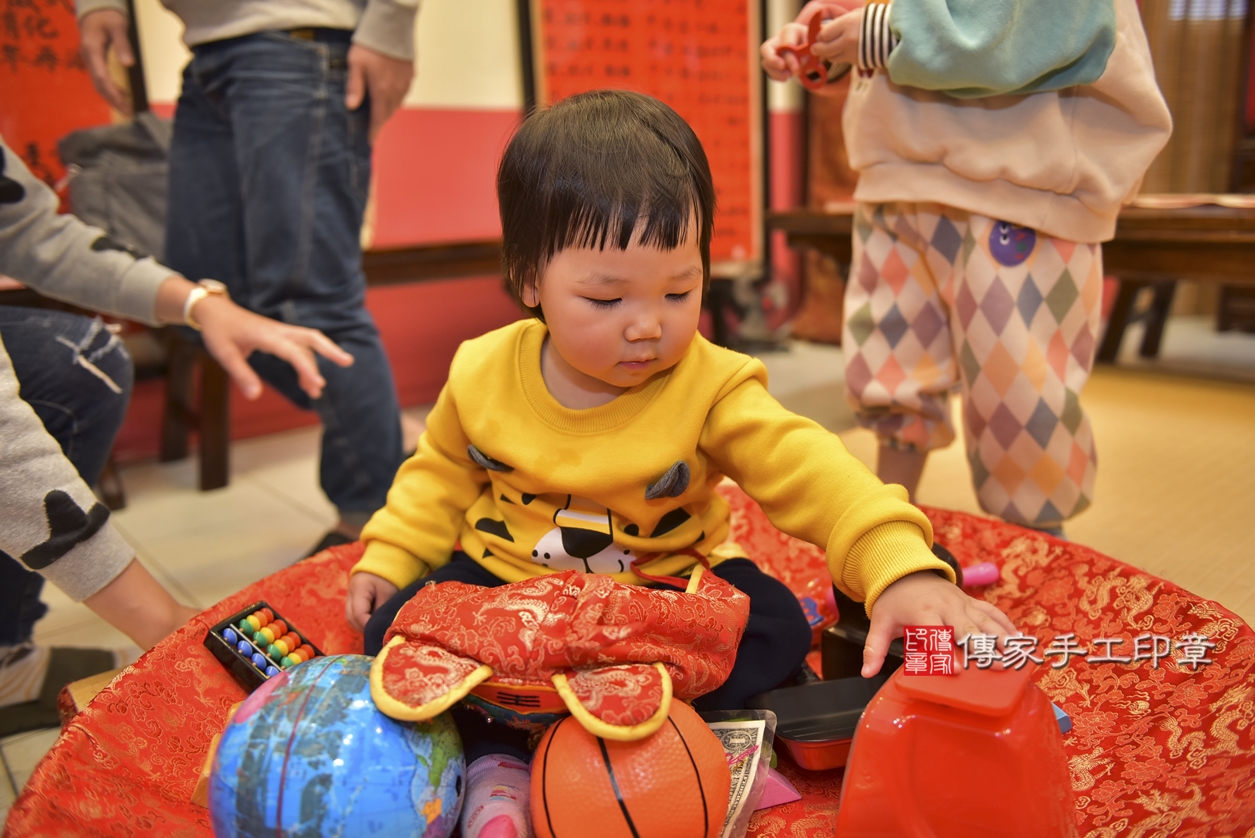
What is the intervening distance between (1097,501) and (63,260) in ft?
5.08

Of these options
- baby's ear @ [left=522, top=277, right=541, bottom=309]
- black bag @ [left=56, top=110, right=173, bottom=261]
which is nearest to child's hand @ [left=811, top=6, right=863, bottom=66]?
baby's ear @ [left=522, top=277, right=541, bottom=309]

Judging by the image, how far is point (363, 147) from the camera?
129 centimetres

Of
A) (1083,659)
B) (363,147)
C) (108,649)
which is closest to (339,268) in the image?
(363,147)

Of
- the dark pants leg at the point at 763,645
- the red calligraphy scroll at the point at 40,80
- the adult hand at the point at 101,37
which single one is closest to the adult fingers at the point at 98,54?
the adult hand at the point at 101,37

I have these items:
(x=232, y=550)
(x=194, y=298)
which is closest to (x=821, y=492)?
(x=194, y=298)

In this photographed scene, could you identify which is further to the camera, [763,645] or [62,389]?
[62,389]

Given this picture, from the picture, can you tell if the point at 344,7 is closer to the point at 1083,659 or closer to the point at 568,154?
the point at 568,154

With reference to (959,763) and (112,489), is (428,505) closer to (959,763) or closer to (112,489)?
(959,763)

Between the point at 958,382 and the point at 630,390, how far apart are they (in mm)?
568

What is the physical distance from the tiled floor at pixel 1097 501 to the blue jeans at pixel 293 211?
13.1 inches

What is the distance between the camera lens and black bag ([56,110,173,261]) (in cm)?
168

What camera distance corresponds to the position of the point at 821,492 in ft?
2.28

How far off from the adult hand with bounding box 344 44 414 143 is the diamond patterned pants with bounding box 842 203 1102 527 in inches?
27.0

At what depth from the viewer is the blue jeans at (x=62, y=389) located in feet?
3.13
